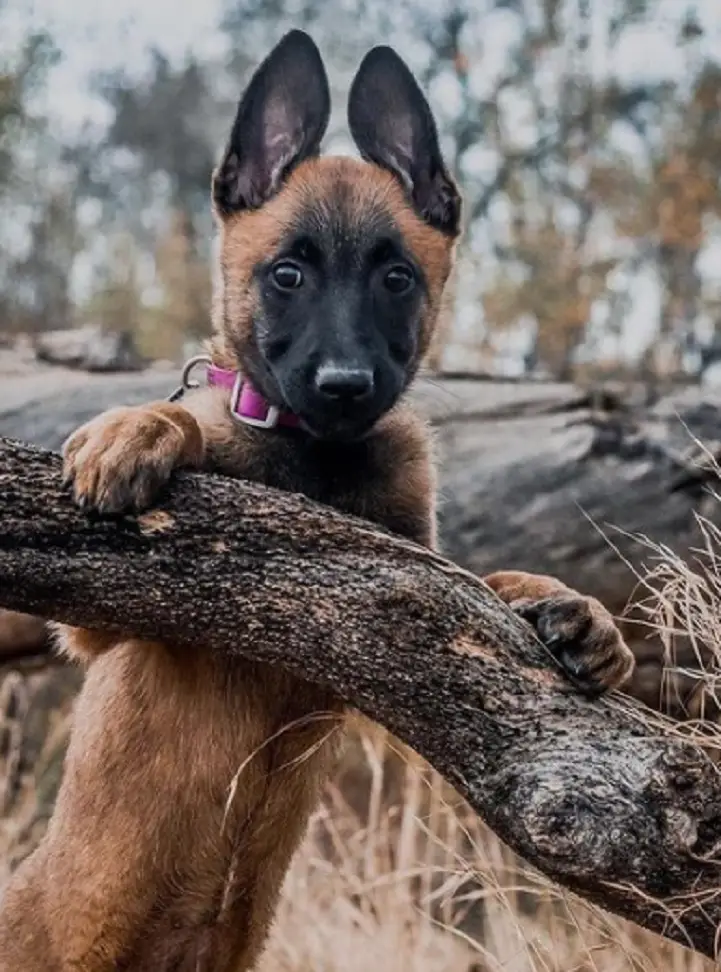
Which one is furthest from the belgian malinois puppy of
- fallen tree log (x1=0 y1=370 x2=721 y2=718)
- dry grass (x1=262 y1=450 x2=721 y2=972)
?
fallen tree log (x1=0 y1=370 x2=721 y2=718)

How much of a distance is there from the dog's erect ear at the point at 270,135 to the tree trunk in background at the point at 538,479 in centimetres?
205

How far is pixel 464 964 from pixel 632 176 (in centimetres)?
1036

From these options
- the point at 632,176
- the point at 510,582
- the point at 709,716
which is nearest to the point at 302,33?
the point at 510,582

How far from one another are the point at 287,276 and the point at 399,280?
0.95 feet

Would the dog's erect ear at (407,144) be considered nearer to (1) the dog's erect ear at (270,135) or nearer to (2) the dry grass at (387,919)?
(1) the dog's erect ear at (270,135)

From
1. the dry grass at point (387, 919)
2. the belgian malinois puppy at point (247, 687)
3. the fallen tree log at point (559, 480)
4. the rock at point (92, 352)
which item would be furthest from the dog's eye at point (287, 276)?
the rock at point (92, 352)

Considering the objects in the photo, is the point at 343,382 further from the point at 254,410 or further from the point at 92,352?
the point at 92,352

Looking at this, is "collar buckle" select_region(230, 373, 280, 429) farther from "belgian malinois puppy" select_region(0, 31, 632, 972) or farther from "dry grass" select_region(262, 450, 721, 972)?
"dry grass" select_region(262, 450, 721, 972)

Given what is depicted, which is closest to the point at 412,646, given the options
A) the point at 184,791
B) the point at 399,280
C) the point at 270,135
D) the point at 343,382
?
the point at 343,382

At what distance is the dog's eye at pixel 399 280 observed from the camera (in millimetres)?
3393

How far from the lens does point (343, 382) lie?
3.03m

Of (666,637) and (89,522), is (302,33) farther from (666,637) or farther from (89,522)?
(666,637)

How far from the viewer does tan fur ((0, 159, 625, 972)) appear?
3.21 m

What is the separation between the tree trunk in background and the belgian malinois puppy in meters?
2.24
